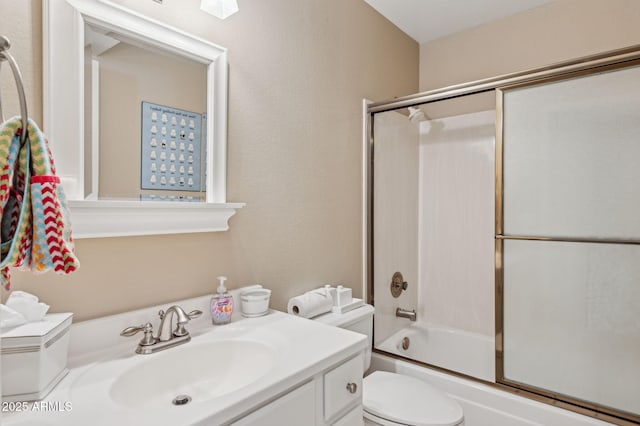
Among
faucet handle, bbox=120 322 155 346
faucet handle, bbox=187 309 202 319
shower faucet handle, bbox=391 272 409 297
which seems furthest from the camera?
shower faucet handle, bbox=391 272 409 297

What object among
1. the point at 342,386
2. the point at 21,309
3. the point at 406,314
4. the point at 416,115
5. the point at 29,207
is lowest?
the point at 406,314

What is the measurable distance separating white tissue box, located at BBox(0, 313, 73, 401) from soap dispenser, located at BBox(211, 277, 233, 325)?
1.65ft

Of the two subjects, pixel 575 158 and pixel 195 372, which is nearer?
pixel 195 372

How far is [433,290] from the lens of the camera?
2.65 meters

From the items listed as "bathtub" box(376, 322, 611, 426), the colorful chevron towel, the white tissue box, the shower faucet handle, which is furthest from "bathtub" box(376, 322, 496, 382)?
the colorful chevron towel

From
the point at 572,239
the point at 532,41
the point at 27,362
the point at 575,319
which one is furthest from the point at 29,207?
the point at 532,41

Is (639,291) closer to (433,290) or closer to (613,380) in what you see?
(613,380)

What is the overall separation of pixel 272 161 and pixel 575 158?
133 cm

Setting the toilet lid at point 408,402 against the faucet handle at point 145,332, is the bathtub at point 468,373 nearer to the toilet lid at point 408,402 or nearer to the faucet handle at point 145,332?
the toilet lid at point 408,402

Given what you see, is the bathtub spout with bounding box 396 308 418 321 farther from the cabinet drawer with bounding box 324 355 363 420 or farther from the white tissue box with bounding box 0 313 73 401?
the white tissue box with bounding box 0 313 73 401

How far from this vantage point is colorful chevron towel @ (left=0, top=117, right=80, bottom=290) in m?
0.54

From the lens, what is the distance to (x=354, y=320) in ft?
5.45

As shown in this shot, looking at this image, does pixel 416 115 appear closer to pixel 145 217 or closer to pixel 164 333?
Result: pixel 145 217

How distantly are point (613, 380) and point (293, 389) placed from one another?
151 centimetres
